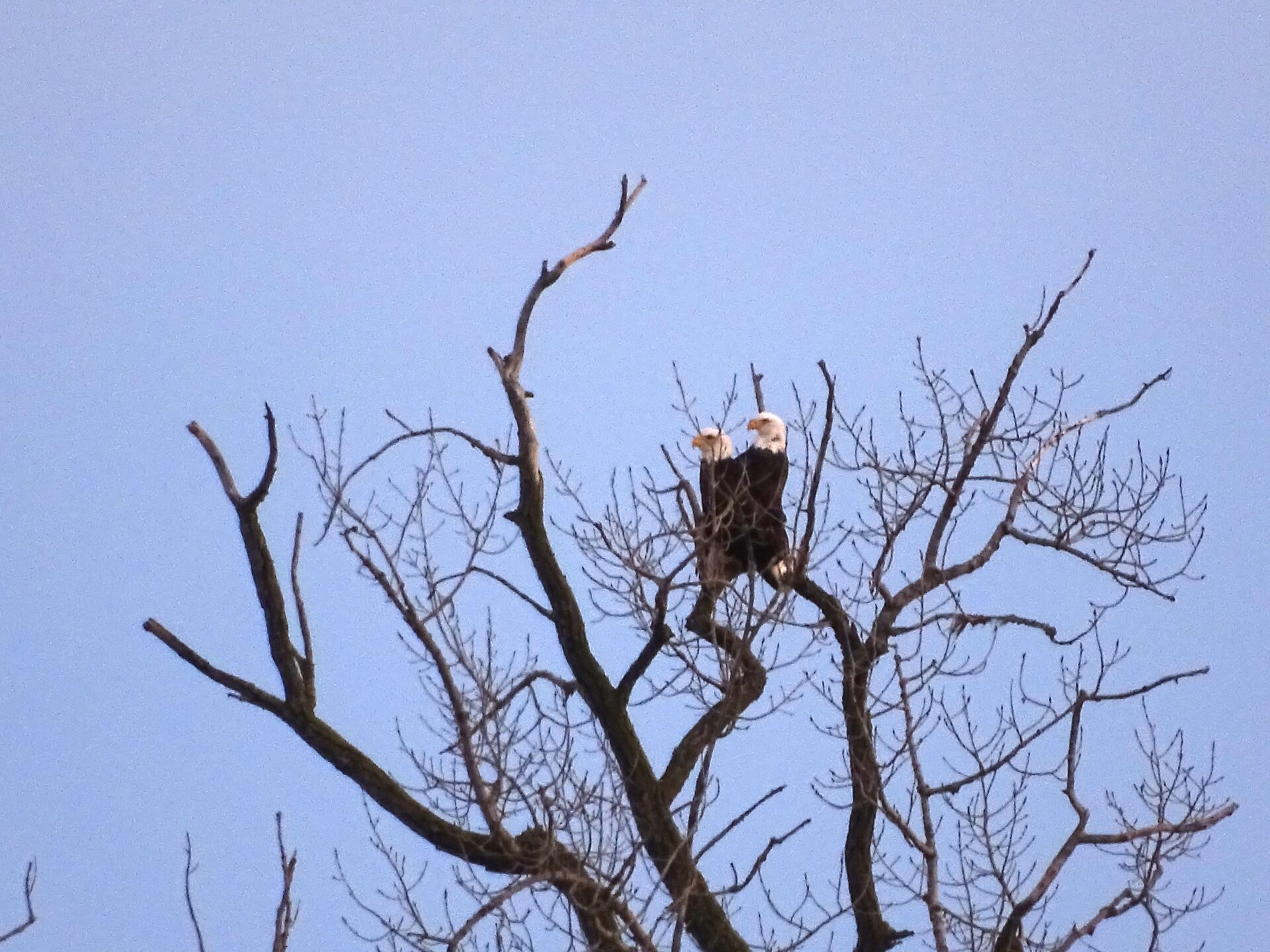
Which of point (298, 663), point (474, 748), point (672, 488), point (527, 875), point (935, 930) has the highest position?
point (672, 488)

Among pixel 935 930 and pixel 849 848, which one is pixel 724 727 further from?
pixel 935 930

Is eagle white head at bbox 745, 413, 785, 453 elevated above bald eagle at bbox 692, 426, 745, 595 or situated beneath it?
elevated above

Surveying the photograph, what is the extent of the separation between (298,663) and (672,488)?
1287 millimetres

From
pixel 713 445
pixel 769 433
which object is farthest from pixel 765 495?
pixel 713 445

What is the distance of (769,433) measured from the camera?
7.79 meters

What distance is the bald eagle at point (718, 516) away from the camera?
16.4 feet

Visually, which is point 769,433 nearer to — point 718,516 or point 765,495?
point 765,495

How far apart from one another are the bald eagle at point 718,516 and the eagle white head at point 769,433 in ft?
1.18

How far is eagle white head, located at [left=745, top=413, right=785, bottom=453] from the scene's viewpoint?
7.68 meters

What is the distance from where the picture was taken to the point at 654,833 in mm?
4781

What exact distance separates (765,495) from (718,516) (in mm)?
2246

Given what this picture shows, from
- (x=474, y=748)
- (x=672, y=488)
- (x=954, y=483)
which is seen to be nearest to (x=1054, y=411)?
(x=954, y=483)

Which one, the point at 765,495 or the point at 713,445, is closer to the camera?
the point at 713,445

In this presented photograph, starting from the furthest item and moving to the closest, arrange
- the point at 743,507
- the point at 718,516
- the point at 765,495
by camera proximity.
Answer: the point at 765,495 < the point at 743,507 < the point at 718,516
